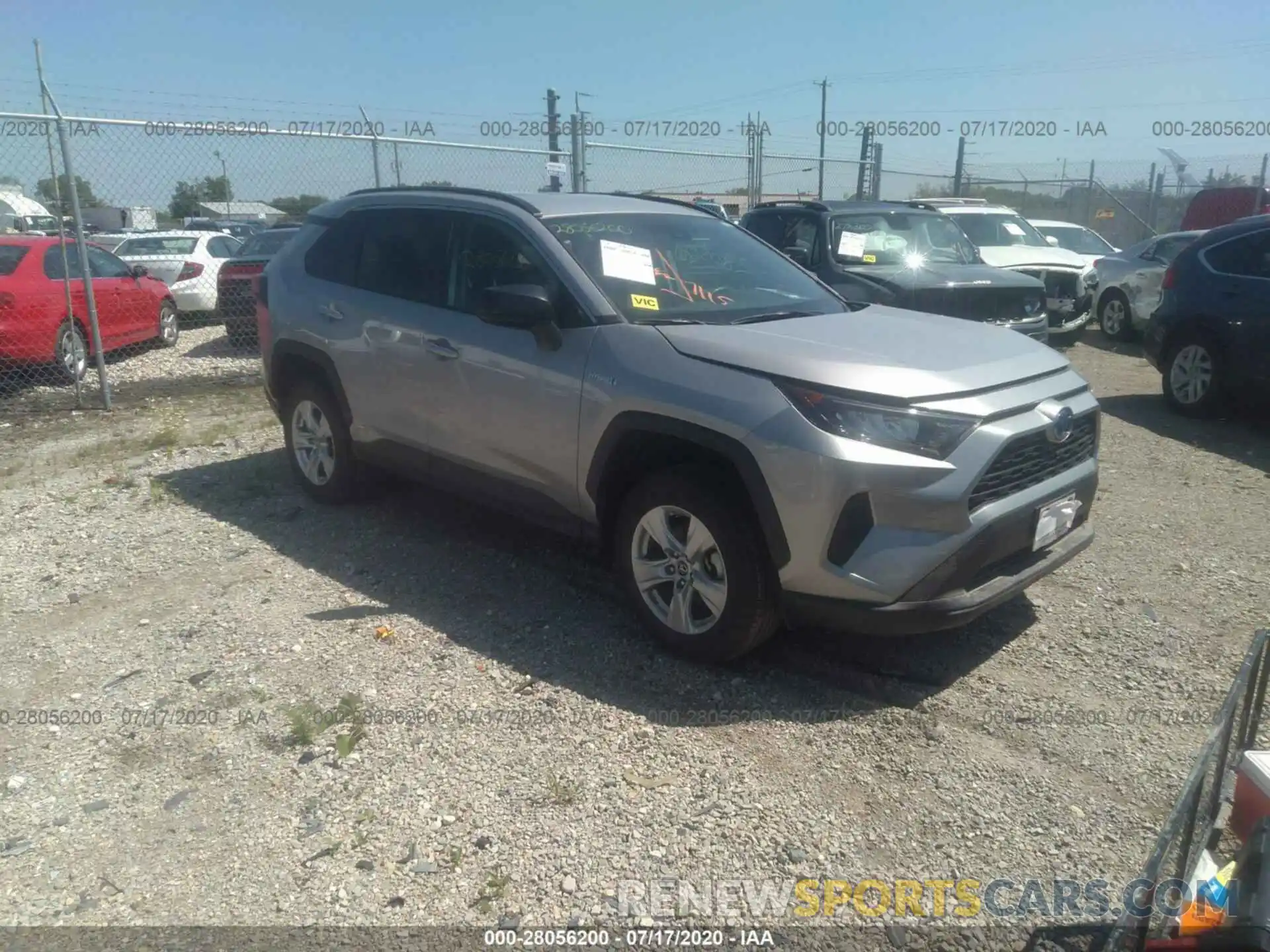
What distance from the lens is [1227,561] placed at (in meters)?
5.07

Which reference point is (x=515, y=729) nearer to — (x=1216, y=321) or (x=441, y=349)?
(x=441, y=349)

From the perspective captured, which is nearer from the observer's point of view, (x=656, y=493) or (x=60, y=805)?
(x=60, y=805)

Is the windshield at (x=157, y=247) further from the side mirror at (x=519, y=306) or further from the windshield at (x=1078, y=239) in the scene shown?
the windshield at (x=1078, y=239)

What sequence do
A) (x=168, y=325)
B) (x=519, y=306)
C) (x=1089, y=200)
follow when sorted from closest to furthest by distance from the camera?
(x=519, y=306)
(x=168, y=325)
(x=1089, y=200)

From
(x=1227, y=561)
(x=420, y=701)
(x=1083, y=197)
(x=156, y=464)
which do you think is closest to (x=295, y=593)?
(x=420, y=701)

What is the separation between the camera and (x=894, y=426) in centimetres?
345

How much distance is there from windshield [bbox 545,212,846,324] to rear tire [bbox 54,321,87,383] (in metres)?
6.87

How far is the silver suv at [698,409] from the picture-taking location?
3447mm

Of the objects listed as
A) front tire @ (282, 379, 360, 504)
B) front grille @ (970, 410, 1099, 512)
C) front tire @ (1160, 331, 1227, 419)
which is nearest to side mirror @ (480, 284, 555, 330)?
front tire @ (282, 379, 360, 504)

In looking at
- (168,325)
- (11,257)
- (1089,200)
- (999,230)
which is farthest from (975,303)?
(1089,200)

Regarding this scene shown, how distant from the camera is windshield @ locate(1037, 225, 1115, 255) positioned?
15969mm

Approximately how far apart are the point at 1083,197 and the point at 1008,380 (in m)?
21.9

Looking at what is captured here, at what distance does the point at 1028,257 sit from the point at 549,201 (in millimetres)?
10223

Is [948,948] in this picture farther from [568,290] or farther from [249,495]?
[249,495]
